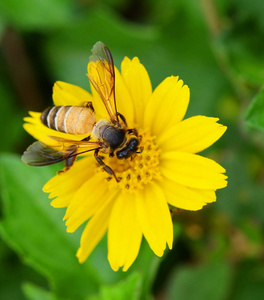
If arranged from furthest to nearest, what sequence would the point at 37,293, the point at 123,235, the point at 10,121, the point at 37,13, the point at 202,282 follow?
the point at 10,121, the point at 37,13, the point at 202,282, the point at 37,293, the point at 123,235

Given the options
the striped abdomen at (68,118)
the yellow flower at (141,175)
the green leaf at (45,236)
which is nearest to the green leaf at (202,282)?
the green leaf at (45,236)

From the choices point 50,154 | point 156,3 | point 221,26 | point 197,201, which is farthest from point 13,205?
point 156,3

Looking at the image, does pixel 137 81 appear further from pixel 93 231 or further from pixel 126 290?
pixel 126 290

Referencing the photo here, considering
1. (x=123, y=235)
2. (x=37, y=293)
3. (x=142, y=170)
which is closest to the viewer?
(x=123, y=235)

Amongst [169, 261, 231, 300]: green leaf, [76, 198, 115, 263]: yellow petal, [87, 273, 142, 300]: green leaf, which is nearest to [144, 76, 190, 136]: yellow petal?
[76, 198, 115, 263]: yellow petal

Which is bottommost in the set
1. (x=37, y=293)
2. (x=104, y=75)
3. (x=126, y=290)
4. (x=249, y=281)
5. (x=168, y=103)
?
(x=249, y=281)

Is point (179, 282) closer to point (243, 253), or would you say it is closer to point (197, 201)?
point (243, 253)

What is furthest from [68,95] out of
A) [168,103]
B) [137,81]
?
[168,103]
